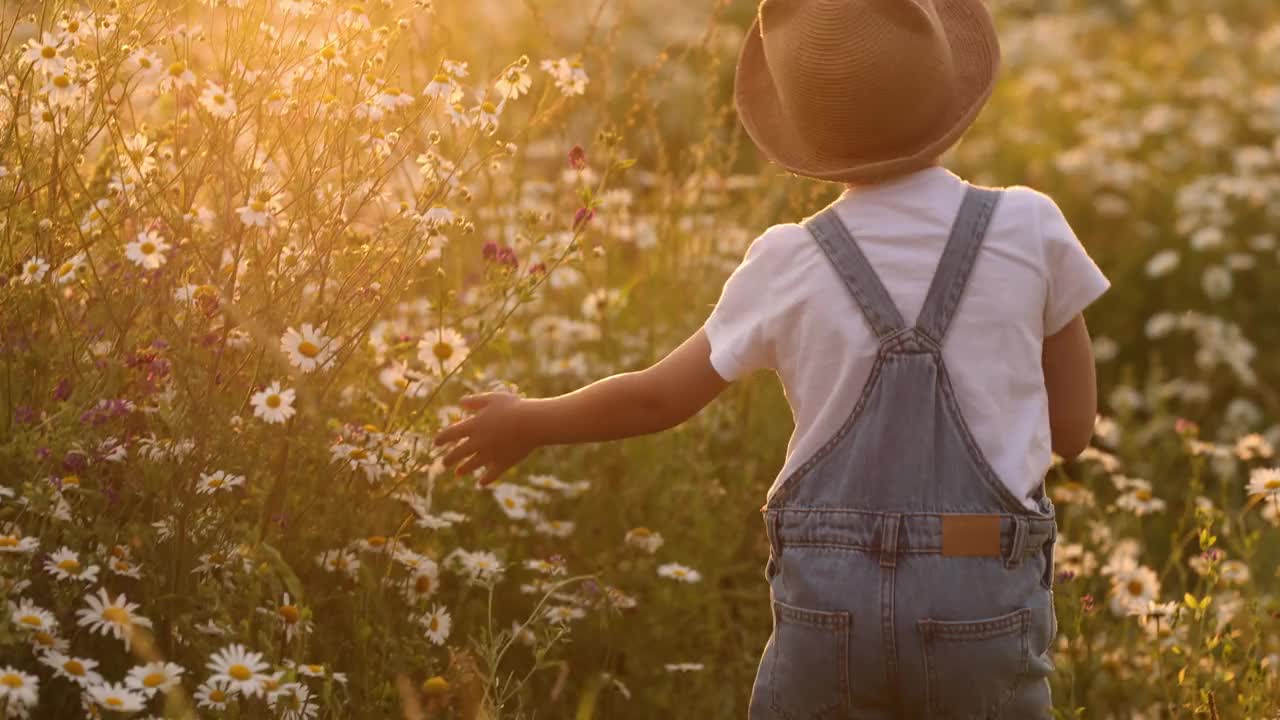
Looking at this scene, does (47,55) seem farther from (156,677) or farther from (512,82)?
(156,677)

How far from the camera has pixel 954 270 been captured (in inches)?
81.4

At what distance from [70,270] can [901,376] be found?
1415mm

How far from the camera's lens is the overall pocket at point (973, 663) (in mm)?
2053

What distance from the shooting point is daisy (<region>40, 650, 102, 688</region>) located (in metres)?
2.12

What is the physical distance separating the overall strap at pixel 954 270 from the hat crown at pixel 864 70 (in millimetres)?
149

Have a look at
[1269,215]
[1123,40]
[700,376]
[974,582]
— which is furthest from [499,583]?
[1123,40]

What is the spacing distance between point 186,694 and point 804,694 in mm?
977

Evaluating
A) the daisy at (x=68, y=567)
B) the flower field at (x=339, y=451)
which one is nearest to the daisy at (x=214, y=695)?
the flower field at (x=339, y=451)

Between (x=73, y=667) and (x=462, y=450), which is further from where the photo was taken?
(x=462, y=450)

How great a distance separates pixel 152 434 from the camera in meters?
2.52

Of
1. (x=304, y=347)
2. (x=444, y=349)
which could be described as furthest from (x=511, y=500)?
(x=304, y=347)

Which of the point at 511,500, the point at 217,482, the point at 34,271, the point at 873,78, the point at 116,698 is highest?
the point at 873,78

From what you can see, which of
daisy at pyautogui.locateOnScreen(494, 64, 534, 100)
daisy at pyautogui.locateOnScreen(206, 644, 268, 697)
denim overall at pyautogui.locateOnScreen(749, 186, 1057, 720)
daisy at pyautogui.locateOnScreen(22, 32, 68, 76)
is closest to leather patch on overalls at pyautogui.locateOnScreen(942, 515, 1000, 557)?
denim overall at pyautogui.locateOnScreen(749, 186, 1057, 720)

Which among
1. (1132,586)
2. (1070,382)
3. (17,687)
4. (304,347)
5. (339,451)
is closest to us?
(17,687)
